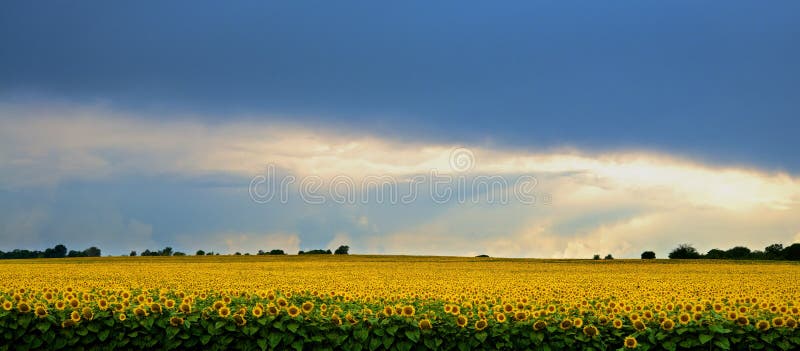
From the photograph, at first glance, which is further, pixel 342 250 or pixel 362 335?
pixel 342 250

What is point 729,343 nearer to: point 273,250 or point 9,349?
point 9,349

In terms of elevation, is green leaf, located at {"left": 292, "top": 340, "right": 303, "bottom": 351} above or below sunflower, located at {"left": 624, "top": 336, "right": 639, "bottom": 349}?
below

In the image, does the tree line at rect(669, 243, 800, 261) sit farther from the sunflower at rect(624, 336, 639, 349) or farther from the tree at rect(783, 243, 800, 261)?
the sunflower at rect(624, 336, 639, 349)

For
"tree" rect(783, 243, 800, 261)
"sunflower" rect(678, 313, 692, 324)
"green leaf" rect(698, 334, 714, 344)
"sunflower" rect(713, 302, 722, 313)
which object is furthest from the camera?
"tree" rect(783, 243, 800, 261)

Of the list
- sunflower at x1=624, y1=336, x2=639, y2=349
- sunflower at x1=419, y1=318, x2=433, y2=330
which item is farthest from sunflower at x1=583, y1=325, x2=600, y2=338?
sunflower at x1=419, y1=318, x2=433, y2=330

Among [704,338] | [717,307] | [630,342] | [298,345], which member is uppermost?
[717,307]

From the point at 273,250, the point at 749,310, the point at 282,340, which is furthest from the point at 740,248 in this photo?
the point at 282,340

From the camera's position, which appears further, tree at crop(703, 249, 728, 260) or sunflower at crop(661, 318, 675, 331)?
tree at crop(703, 249, 728, 260)

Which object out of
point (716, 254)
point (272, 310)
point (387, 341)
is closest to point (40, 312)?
point (272, 310)

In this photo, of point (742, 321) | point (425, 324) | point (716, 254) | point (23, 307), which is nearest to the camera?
point (425, 324)

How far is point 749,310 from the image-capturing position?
14.3 m

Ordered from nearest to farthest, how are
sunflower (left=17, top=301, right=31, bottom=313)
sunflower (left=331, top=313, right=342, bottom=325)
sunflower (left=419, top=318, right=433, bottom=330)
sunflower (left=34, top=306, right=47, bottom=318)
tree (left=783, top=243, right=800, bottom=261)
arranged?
sunflower (left=419, top=318, right=433, bottom=330), sunflower (left=331, top=313, right=342, bottom=325), sunflower (left=34, top=306, right=47, bottom=318), sunflower (left=17, top=301, right=31, bottom=313), tree (left=783, top=243, right=800, bottom=261)

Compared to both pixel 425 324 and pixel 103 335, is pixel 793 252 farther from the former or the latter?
pixel 103 335

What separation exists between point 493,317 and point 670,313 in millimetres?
3626
